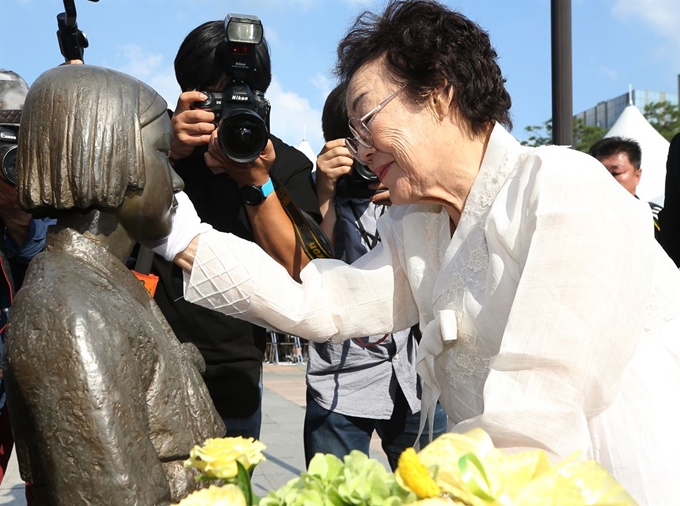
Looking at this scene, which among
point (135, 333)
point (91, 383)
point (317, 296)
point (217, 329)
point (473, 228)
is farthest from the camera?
point (217, 329)

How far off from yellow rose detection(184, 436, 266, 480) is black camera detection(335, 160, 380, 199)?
187cm

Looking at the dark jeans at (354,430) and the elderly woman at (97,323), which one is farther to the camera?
the dark jeans at (354,430)

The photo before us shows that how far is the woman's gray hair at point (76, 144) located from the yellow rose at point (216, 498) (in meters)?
0.84

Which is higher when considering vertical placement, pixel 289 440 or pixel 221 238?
pixel 221 238

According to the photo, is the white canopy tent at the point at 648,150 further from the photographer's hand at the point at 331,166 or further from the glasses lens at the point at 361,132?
the glasses lens at the point at 361,132

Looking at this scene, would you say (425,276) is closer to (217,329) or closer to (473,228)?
(473,228)

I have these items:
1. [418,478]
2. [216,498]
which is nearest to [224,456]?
[216,498]

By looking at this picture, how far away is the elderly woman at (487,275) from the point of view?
1.55 m

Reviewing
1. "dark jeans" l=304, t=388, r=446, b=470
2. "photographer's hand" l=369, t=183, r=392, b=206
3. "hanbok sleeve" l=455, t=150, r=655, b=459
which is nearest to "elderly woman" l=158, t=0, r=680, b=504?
"hanbok sleeve" l=455, t=150, r=655, b=459

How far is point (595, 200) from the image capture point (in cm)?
166

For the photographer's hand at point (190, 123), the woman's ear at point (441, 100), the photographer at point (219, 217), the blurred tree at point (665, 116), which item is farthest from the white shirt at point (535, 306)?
the blurred tree at point (665, 116)

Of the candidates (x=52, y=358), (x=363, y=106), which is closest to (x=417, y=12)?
(x=363, y=106)

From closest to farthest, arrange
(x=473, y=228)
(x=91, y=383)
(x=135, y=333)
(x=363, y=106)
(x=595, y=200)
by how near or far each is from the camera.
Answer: (x=91, y=383), (x=135, y=333), (x=595, y=200), (x=473, y=228), (x=363, y=106)

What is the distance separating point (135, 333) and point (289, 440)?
5.09m
